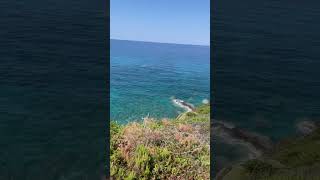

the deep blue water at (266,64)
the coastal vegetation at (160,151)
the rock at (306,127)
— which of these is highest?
the deep blue water at (266,64)

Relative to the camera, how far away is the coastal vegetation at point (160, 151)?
8.84 metres

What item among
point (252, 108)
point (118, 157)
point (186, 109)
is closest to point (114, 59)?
point (186, 109)

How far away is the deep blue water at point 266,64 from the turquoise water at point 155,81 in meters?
2.83

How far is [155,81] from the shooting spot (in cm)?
1265

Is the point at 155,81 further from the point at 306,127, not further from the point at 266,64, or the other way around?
the point at 306,127

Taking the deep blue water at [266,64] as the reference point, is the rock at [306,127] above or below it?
below
